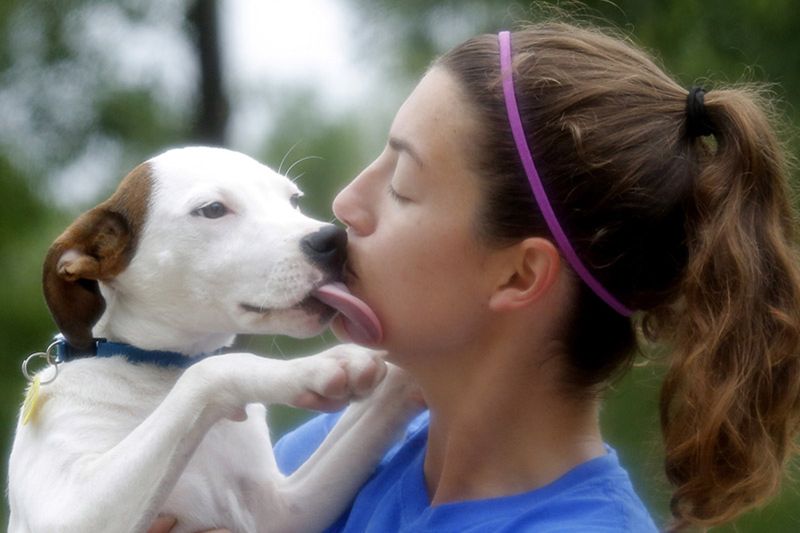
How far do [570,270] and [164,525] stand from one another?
0.97 meters

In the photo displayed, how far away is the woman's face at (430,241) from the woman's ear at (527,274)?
0.11 feet

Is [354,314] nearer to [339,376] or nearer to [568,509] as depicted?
[339,376]

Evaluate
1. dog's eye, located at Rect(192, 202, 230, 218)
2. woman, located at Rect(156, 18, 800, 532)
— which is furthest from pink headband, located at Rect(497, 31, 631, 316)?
dog's eye, located at Rect(192, 202, 230, 218)

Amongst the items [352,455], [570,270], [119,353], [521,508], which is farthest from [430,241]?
[119,353]

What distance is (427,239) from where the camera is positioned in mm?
2238

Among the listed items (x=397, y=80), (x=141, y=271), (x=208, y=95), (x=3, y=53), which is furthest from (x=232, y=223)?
(x=3, y=53)

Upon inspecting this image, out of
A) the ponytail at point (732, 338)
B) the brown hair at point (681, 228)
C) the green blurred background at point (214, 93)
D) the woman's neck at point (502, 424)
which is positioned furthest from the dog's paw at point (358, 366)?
the green blurred background at point (214, 93)

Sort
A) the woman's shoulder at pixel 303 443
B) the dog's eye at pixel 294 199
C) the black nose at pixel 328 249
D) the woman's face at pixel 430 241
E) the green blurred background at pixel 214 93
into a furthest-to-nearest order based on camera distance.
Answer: the green blurred background at pixel 214 93
the woman's shoulder at pixel 303 443
the dog's eye at pixel 294 199
the black nose at pixel 328 249
the woman's face at pixel 430 241

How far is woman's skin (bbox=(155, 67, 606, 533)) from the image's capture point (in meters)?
2.25

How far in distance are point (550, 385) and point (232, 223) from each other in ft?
2.44

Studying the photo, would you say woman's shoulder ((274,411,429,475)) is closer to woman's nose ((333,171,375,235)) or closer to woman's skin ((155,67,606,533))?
woman's skin ((155,67,606,533))

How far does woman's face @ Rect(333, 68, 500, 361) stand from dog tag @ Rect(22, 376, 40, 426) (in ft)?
2.58

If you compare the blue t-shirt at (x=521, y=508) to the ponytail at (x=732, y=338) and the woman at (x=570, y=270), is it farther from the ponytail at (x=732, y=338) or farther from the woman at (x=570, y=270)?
the ponytail at (x=732, y=338)

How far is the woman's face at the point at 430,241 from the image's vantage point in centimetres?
225
